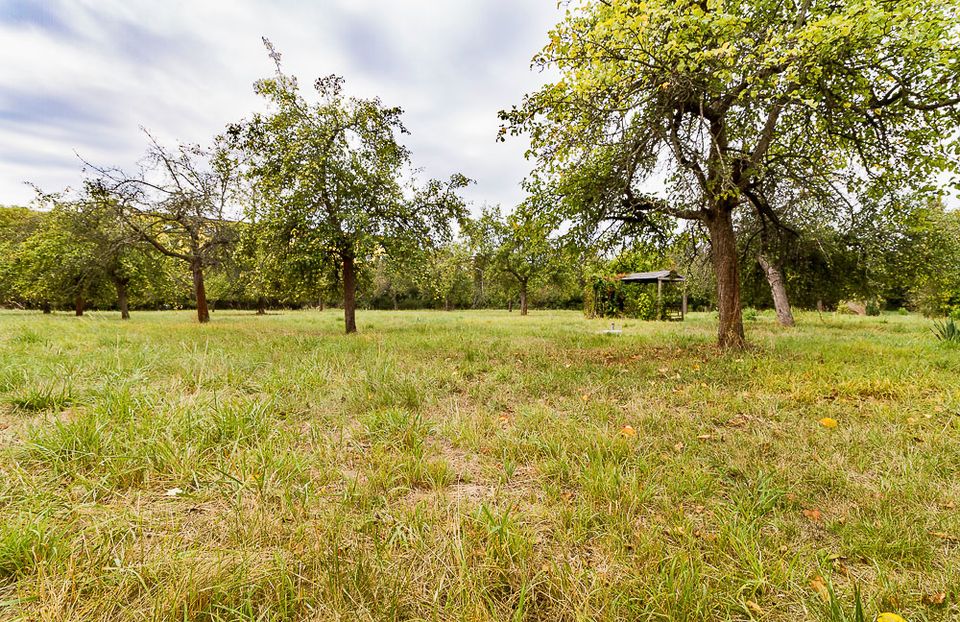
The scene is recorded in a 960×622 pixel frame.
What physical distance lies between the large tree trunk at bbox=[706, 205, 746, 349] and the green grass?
306cm

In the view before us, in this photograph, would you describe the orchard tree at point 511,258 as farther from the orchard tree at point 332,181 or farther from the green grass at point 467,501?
the green grass at point 467,501

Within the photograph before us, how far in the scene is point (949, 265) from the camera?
37.3 feet

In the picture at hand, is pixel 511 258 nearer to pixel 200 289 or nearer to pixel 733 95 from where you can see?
pixel 200 289

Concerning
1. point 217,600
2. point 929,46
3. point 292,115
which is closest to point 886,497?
point 217,600

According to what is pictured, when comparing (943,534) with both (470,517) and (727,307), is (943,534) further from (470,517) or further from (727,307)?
(727,307)

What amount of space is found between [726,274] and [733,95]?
335cm

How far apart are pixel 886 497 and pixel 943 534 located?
33 centimetres

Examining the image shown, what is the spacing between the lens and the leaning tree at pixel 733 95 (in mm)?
4262

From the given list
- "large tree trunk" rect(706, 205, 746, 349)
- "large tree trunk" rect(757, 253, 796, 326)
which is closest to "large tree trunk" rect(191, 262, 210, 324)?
"large tree trunk" rect(706, 205, 746, 349)

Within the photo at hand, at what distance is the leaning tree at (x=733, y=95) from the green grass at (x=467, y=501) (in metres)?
3.80

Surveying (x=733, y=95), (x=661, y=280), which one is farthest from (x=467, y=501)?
(x=661, y=280)

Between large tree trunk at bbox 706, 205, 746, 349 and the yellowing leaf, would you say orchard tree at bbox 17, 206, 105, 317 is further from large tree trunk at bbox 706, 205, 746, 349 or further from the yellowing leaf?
the yellowing leaf

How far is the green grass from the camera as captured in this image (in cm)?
143

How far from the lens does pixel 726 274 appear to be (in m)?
7.21
